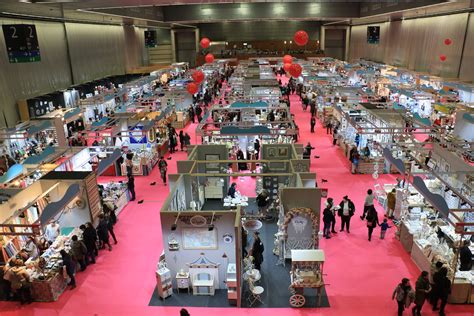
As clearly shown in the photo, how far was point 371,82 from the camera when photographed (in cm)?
3014

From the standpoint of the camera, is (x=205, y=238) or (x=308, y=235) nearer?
(x=205, y=238)

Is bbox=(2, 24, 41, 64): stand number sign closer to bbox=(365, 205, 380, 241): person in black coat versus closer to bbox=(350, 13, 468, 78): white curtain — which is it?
bbox=(365, 205, 380, 241): person in black coat

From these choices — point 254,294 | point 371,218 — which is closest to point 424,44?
point 371,218

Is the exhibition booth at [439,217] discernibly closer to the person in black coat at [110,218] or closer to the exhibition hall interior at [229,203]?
the exhibition hall interior at [229,203]

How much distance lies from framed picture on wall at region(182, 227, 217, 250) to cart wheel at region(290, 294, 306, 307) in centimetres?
193

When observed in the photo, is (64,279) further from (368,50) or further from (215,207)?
(368,50)

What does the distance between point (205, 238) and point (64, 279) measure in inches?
140

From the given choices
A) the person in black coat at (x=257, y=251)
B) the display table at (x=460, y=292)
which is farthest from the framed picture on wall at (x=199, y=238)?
the display table at (x=460, y=292)

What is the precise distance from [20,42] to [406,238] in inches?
537

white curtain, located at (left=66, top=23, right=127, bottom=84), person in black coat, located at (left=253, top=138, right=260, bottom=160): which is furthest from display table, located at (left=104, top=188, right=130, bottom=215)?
white curtain, located at (left=66, top=23, right=127, bottom=84)

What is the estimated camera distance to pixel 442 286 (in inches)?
291

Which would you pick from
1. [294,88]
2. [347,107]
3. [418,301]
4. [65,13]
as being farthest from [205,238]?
[294,88]

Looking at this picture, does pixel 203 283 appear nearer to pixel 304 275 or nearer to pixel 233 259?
pixel 233 259

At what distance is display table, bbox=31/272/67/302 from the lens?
8359mm
